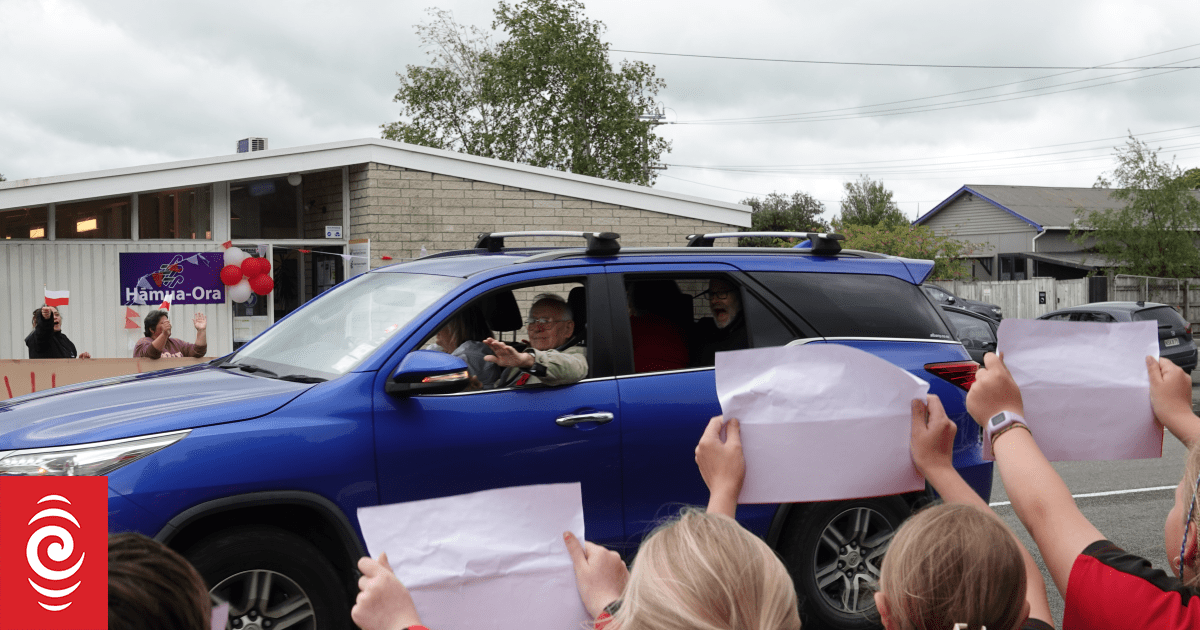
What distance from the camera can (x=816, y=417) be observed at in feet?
6.80

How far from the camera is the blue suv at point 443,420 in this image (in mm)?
3418

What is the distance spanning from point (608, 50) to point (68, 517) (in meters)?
31.0

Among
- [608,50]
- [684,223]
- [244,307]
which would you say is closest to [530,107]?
[608,50]

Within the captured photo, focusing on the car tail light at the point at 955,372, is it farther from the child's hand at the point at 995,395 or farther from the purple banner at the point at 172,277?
the purple banner at the point at 172,277

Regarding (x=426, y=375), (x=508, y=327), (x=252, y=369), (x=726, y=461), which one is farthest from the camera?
(x=508, y=327)

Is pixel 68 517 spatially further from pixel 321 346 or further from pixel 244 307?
pixel 244 307

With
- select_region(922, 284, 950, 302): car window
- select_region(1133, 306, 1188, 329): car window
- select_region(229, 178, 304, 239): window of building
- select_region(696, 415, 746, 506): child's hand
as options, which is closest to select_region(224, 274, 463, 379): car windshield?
select_region(696, 415, 746, 506): child's hand

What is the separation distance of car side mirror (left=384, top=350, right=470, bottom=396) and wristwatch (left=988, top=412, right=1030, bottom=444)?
2169 mm

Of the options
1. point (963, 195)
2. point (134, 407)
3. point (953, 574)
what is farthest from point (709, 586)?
point (963, 195)

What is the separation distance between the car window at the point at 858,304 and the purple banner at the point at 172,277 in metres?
10.5

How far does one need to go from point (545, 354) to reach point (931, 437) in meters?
2.24

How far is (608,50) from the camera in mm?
31094

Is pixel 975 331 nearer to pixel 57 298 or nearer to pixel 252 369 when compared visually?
pixel 57 298

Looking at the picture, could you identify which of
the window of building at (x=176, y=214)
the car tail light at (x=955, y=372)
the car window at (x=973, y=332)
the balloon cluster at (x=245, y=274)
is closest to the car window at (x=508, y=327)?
the car tail light at (x=955, y=372)
